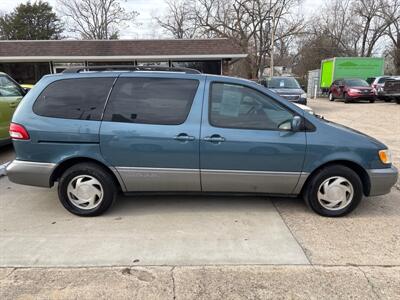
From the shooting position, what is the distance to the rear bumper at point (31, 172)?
158 inches

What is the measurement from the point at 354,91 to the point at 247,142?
63.9ft

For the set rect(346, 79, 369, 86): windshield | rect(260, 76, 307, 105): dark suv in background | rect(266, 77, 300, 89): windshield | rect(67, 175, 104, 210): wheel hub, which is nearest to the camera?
rect(67, 175, 104, 210): wheel hub

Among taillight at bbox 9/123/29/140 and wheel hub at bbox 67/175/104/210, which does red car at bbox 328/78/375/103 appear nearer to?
wheel hub at bbox 67/175/104/210

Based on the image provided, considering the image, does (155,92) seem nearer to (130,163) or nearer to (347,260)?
(130,163)

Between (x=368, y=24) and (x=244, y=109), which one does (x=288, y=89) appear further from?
(x=368, y=24)

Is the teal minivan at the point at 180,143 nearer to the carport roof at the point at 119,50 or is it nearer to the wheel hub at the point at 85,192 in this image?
the wheel hub at the point at 85,192

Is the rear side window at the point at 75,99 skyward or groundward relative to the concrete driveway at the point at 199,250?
skyward

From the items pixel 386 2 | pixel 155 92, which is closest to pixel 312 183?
pixel 155 92

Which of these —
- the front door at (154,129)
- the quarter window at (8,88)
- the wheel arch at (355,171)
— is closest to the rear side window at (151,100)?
the front door at (154,129)

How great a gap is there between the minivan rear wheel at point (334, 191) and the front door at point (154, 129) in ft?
4.47

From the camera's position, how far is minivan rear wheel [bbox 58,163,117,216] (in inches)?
158

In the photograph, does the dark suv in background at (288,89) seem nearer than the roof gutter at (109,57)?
Yes

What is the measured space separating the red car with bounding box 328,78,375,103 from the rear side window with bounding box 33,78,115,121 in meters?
19.9

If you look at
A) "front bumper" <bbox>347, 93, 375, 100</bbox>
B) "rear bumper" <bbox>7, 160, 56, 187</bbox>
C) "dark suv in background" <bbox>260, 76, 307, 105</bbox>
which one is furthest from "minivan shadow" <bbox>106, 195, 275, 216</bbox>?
"front bumper" <bbox>347, 93, 375, 100</bbox>
